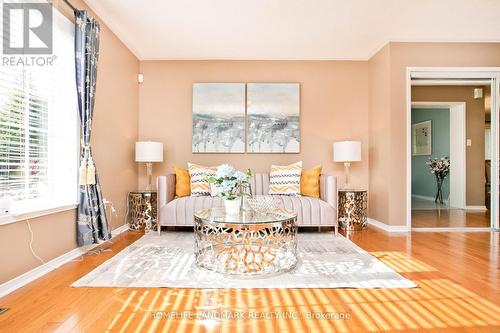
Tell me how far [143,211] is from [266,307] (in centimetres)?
274

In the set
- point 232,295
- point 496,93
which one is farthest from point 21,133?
point 496,93

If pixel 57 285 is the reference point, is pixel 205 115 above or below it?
above

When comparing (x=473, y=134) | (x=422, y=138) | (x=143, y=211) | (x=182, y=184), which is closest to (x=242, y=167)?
(x=182, y=184)

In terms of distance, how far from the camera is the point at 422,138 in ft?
25.6

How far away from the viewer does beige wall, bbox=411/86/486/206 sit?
6.12 meters

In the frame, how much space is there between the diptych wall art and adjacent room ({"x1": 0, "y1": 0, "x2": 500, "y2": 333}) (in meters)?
0.02

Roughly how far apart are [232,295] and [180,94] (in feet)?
11.8

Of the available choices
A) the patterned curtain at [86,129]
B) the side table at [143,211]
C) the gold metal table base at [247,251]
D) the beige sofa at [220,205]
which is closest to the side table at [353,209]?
the beige sofa at [220,205]

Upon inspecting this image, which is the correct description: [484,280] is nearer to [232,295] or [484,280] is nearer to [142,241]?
[232,295]

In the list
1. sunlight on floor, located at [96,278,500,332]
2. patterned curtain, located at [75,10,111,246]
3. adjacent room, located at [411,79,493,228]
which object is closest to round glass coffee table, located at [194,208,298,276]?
sunlight on floor, located at [96,278,500,332]

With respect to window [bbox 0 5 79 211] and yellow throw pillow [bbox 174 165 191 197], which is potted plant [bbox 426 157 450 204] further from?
window [bbox 0 5 79 211]

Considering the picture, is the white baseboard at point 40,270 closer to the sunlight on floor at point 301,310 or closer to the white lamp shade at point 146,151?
the sunlight on floor at point 301,310

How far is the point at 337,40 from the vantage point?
4.09m

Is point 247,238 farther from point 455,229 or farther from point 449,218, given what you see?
point 449,218
